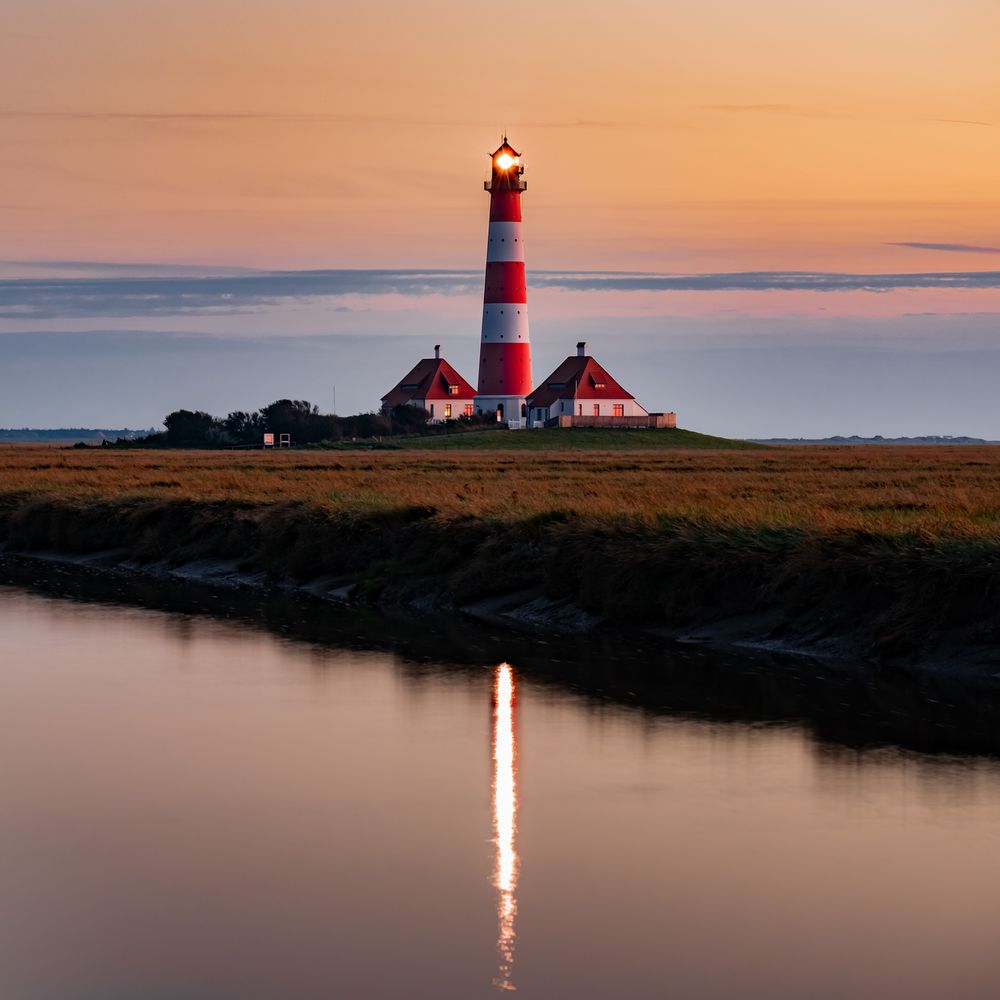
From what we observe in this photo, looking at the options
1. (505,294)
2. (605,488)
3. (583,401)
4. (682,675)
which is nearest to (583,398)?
(583,401)

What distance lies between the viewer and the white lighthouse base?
11438cm

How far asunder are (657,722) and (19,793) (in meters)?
6.78

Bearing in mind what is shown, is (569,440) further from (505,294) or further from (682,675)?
(682,675)

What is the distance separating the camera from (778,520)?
27.4m

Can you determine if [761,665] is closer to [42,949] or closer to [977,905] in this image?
[977,905]

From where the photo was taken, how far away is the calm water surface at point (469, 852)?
9875 millimetres

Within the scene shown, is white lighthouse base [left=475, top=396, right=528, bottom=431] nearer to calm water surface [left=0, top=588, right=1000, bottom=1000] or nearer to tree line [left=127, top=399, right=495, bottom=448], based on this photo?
tree line [left=127, top=399, right=495, bottom=448]

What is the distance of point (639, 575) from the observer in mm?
25625

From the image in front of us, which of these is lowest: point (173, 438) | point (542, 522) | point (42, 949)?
point (42, 949)

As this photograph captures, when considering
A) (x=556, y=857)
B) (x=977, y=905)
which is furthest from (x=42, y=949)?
(x=977, y=905)

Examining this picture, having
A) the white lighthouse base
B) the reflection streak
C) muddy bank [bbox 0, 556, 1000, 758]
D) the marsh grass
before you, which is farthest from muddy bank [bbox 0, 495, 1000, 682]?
the white lighthouse base

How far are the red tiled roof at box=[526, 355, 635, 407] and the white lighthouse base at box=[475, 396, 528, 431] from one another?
2.77m

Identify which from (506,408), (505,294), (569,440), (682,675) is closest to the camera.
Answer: (682,675)

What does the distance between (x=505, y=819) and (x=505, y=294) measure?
91398mm
